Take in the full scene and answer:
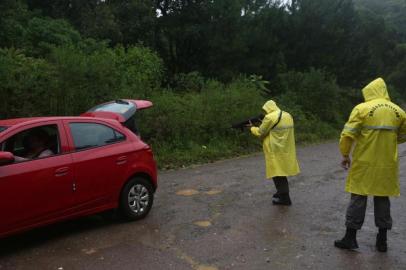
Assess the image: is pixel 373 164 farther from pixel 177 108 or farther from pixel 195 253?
pixel 177 108

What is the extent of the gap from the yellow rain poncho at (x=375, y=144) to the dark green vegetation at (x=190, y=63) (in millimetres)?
7486

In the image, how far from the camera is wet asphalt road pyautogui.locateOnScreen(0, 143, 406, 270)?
588 centimetres

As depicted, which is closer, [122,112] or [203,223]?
[203,223]

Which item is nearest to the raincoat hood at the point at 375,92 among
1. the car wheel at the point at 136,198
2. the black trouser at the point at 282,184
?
the black trouser at the point at 282,184

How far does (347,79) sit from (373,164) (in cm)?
3236

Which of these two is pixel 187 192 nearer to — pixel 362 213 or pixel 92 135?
pixel 92 135

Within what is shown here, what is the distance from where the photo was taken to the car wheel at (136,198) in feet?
24.1

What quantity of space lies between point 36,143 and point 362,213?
13.1 ft

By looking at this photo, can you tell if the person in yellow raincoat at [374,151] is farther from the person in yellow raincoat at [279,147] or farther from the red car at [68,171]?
the red car at [68,171]

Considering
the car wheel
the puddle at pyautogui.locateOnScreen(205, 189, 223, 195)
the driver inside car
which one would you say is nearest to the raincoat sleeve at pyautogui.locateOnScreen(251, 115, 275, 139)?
the puddle at pyautogui.locateOnScreen(205, 189, 223, 195)

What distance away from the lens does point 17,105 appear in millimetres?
12117

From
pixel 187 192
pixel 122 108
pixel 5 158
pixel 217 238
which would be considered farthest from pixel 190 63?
pixel 5 158

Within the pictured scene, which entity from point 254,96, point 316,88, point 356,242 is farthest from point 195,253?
point 316,88

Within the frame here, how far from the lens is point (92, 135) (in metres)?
7.07
